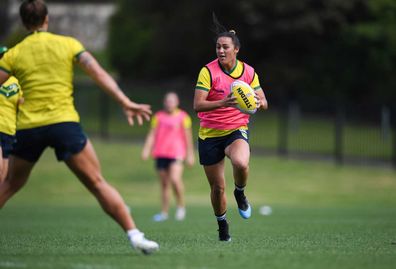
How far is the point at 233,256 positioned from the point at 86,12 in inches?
2295

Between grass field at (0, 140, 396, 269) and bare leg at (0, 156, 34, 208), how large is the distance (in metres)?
0.61

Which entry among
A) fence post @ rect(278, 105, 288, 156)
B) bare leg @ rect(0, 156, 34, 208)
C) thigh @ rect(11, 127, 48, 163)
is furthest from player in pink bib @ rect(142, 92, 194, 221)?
fence post @ rect(278, 105, 288, 156)

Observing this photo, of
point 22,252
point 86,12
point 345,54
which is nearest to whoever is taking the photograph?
point 22,252

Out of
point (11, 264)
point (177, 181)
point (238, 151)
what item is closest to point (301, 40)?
point (177, 181)

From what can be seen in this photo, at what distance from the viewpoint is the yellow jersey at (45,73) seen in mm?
8070

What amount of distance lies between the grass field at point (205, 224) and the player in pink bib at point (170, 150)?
A: 701 mm

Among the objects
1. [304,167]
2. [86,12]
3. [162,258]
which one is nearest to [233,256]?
[162,258]

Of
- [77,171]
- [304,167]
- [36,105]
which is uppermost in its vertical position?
[36,105]

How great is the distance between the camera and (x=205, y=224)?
15.1 m

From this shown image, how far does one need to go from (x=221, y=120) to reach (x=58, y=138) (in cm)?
301

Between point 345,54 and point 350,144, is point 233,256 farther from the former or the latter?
point 345,54

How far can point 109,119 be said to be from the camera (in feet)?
111

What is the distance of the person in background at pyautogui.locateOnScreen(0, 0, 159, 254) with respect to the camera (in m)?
8.02

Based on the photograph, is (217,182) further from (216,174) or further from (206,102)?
(206,102)
